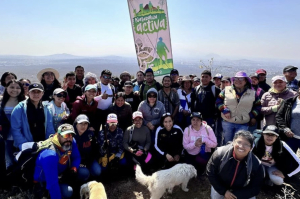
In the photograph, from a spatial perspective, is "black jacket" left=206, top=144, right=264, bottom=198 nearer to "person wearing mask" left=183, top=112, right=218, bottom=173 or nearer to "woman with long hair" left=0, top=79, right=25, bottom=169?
"person wearing mask" left=183, top=112, right=218, bottom=173

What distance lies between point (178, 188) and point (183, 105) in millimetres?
2530

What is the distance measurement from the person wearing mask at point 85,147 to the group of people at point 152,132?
23mm

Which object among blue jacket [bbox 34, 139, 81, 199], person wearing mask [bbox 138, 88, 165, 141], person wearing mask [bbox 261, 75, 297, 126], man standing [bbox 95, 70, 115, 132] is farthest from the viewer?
man standing [bbox 95, 70, 115, 132]

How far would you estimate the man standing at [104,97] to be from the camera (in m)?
5.51

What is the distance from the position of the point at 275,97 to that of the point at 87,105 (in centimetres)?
524

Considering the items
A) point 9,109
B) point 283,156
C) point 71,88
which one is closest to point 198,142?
point 283,156

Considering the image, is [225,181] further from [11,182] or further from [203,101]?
[11,182]

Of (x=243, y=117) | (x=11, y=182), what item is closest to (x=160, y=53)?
(x=243, y=117)

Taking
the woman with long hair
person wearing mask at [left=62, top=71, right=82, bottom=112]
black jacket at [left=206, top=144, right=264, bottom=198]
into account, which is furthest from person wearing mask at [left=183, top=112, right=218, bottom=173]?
the woman with long hair

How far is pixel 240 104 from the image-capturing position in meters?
4.80

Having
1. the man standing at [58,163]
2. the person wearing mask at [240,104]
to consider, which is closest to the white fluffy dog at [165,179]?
the man standing at [58,163]

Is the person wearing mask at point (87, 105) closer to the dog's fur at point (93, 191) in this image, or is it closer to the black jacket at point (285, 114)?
the dog's fur at point (93, 191)

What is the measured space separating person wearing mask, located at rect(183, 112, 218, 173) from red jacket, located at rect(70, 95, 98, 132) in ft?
8.63

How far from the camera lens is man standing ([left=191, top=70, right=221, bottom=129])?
5562 millimetres
